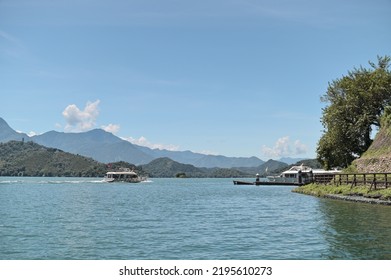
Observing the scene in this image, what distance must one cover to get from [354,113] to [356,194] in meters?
30.3

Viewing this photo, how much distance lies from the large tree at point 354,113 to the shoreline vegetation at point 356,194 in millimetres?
16305

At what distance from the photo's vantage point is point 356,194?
139 ft

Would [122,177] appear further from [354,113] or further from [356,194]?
[356,194]

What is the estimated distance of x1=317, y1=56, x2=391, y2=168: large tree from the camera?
2667 inches

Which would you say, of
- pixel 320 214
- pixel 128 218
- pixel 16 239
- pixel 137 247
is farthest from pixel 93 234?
pixel 320 214

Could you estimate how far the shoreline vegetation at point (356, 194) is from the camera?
1446 inches

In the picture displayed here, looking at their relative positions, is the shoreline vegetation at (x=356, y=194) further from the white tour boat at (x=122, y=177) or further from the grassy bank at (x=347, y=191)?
the white tour boat at (x=122, y=177)

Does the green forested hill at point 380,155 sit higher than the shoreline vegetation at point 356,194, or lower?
higher

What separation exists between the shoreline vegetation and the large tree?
1631 centimetres

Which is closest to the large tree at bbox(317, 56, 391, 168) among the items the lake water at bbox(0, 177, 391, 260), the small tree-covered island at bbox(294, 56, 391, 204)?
the small tree-covered island at bbox(294, 56, 391, 204)

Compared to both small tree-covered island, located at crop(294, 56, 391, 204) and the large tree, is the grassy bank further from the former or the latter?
the large tree

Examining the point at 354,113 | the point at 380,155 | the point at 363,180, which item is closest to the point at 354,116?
the point at 354,113

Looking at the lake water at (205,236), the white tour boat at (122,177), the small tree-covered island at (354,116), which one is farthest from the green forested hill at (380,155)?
the white tour boat at (122,177)
